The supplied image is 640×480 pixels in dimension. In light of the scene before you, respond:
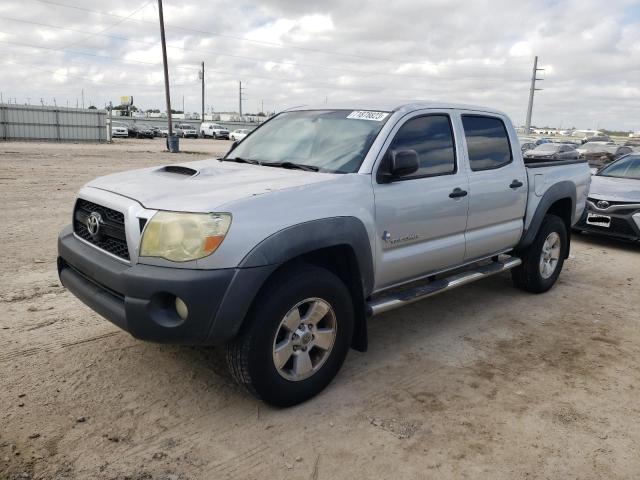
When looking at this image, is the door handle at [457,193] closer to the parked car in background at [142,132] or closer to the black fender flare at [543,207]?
the black fender flare at [543,207]

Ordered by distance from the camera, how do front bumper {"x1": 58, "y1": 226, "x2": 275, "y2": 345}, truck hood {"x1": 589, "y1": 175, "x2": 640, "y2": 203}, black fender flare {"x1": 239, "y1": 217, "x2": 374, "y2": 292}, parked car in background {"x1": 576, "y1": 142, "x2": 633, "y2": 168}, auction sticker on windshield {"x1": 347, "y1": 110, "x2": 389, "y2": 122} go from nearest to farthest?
front bumper {"x1": 58, "y1": 226, "x2": 275, "y2": 345} < black fender flare {"x1": 239, "y1": 217, "x2": 374, "y2": 292} < auction sticker on windshield {"x1": 347, "y1": 110, "x2": 389, "y2": 122} < truck hood {"x1": 589, "y1": 175, "x2": 640, "y2": 203} < parked car in background {"x1": 576, "y1": 142, "x2": 633, "y2": 168}

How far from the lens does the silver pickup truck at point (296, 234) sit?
111 inches

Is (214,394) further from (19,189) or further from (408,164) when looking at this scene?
(19,189)

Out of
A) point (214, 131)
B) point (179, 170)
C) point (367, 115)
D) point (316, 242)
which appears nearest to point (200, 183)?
point (179, 170)

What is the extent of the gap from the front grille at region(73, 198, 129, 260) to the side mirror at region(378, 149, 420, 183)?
1.68 m

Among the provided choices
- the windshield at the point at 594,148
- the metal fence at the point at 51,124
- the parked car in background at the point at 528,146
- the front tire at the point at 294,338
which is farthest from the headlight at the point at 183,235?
the metal fence at the point at 51,124

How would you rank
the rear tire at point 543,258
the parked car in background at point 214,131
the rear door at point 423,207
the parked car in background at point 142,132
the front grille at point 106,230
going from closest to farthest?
the front grille at point 106,230, the rear door at point 423,207, the rear tire at point 543,258, the parked car in background at point 142,132, the parked car in background at point 214,131

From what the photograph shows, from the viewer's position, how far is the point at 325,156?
3855 millimetres

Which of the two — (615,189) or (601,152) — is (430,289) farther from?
(601,152)

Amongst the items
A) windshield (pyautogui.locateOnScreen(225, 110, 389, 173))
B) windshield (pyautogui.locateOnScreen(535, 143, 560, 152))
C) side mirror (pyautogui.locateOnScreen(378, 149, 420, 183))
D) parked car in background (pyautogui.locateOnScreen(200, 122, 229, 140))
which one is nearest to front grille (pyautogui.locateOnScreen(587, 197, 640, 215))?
windshield (pyautogui.locateOnScreen(225, 110, 389, 173))

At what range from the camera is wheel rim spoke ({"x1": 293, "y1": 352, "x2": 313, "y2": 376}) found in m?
3.25

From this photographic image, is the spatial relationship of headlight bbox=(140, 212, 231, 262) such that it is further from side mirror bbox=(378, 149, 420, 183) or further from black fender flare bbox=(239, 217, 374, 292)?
side mirror bbox=(378, 149, 420, 183)

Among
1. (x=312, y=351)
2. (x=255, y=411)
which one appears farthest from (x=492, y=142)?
(x=255, y=411)

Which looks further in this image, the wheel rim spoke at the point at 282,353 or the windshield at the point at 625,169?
the windshield at the point at 625,169
